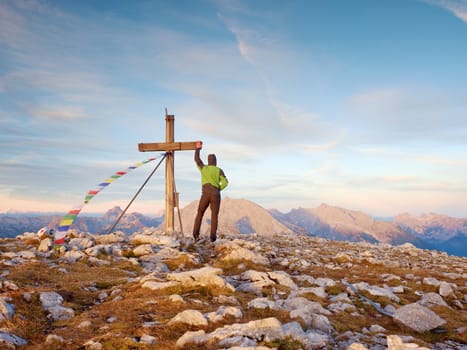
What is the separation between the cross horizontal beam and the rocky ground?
275 inches

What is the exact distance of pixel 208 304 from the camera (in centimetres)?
810

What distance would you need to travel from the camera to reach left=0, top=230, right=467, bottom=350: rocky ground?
238 inches

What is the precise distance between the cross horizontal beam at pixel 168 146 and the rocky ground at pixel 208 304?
6978 millimetres

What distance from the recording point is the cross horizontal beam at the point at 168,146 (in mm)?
20641

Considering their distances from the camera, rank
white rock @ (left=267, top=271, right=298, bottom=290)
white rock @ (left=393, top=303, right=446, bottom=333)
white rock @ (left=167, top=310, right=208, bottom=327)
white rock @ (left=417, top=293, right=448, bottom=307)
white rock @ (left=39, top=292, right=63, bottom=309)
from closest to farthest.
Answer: white rock @ (left=167, top=310, right=208, bottom=327) < white rock @ (left=393, top=303, right=446, bottom=333) < white rock @ (left=39, top=292, right=63, bottom=309) < white rock @ (left=417, top=293, right=448, bottom=307) < white rock @ (left=267, top=271, right=298, bottom=290)

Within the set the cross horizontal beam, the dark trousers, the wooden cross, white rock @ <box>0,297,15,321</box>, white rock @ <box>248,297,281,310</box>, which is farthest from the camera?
the wooden cross

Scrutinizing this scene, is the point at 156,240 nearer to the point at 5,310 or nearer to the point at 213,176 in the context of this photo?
the point at 213,176

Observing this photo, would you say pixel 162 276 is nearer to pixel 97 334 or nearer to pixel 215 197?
pixel 97 334

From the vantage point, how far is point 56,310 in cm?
800

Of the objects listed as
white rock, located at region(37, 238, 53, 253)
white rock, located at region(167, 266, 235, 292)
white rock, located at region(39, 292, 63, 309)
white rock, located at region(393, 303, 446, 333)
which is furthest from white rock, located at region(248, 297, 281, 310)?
white rock, located at region(37, 238, 53, 253)

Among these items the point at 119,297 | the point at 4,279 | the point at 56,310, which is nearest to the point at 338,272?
the point at 119,297

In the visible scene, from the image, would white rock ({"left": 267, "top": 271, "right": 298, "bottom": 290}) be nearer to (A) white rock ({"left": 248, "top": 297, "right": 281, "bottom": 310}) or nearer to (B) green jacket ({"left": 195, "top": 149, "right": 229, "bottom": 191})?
(A) white rock ({"left": 248, "top": 297, "right": 281, "bottom": 310})

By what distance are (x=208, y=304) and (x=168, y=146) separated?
47.3ft

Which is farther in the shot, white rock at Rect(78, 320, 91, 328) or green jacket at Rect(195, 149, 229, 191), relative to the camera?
green jacket at Rect(195, 149, 229, 191)
